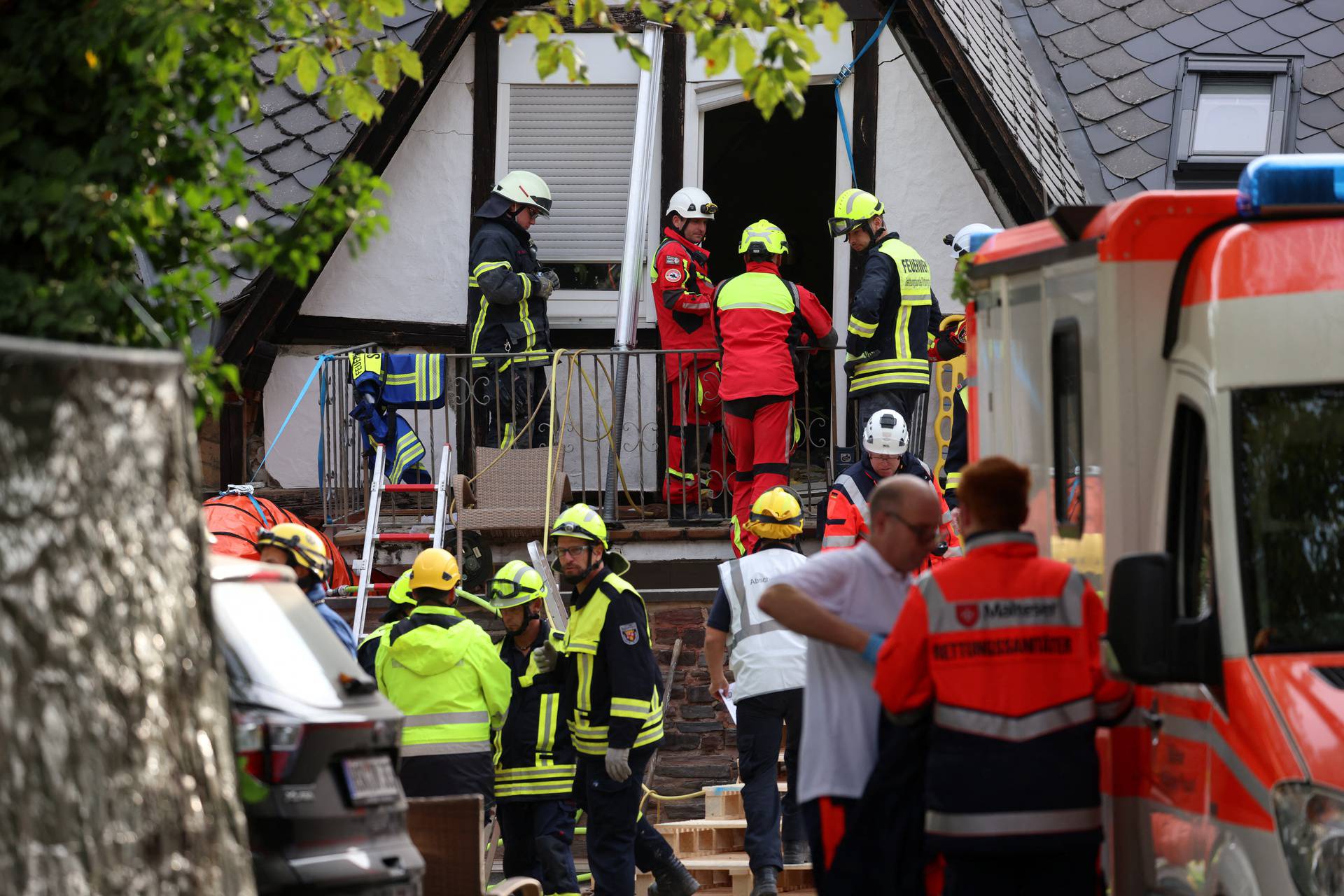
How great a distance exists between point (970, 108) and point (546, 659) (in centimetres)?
554

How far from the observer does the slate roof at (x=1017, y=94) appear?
40.9ft

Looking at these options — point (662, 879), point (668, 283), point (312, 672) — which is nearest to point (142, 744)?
point (312, 672)

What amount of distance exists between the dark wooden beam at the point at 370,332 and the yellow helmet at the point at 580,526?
5139 mm

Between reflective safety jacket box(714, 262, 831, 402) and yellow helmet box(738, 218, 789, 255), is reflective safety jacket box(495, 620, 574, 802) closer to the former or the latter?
reflective safety jacket box(714, 262, 831, 402)

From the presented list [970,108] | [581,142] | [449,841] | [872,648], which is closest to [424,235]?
[581,142]

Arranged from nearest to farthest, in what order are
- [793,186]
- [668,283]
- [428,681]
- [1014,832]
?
[1014,832] < [428,681] < [668,283] < [793,186]

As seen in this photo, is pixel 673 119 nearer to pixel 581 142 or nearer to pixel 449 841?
pixel 581 142

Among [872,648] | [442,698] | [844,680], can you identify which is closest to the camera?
[872,648]

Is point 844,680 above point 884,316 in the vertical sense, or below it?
below

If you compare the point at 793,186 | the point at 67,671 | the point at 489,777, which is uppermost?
the point at 793,186

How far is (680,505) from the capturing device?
13.6 metres

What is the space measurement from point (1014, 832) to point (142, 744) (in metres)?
2.36

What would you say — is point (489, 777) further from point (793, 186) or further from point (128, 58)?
point (793, 186)

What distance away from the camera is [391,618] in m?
9.44
